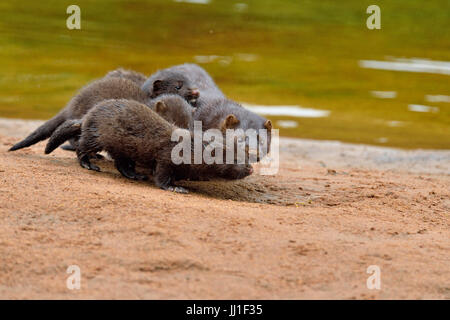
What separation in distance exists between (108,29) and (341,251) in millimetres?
15705

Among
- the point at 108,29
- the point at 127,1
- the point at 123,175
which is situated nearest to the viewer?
the point at 123,175

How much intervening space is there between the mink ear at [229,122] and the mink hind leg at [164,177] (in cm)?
90

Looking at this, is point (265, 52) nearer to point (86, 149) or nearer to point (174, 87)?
point (174, 87)

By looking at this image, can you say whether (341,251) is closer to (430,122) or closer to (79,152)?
(79,152)

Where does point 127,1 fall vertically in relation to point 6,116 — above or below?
above

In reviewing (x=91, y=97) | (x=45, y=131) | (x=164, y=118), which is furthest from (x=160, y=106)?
(x=45, y=131)

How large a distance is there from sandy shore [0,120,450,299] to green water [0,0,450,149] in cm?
533

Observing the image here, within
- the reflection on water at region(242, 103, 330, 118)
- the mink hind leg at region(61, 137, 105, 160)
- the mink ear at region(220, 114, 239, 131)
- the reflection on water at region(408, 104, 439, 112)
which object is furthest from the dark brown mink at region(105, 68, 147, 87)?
the reflection on water at region(408, 104, 439, 112)

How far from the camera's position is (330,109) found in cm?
1288

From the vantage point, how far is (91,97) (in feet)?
23.7

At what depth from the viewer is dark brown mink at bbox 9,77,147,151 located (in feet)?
23.6

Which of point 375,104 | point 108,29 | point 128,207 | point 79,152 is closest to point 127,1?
point 108,29

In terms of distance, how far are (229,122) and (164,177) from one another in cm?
100

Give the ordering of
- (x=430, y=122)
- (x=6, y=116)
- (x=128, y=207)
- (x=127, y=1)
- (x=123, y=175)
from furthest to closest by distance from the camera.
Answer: (x=127, y=1)
(x=430, y=122)
(x=6, y=116)
(x=123, y=175)
(x=128, y=207)
